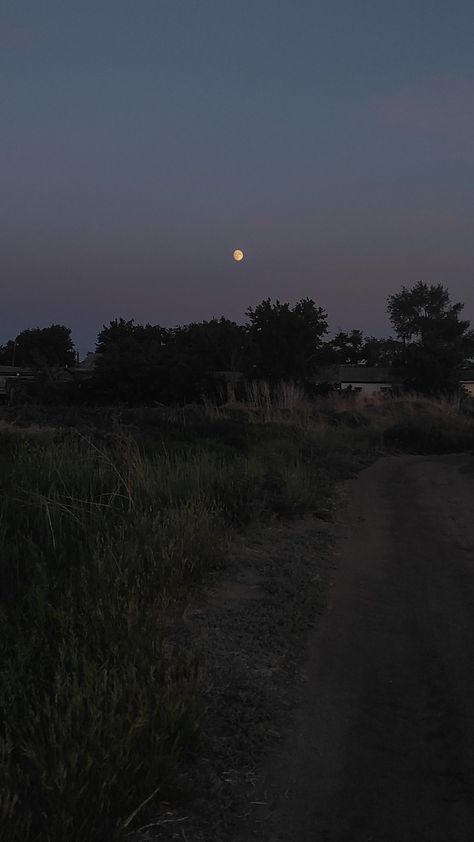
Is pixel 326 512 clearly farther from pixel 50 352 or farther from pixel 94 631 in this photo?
pixel 50 352

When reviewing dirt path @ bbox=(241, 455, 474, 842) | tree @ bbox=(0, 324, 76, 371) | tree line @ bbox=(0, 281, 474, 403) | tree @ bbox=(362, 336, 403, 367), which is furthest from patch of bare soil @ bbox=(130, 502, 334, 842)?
tree @ bbox=(0, 324, 76, 371)

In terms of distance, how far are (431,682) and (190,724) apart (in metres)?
1.86

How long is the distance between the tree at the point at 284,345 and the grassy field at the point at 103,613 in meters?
26.5

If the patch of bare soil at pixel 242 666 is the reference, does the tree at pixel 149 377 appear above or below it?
above

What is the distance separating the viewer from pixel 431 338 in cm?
6412

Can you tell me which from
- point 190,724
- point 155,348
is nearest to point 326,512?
point 190,724

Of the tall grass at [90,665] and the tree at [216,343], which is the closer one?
the tall grass at [90,665]

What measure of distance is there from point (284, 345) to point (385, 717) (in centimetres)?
3628

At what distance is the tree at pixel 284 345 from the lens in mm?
40031

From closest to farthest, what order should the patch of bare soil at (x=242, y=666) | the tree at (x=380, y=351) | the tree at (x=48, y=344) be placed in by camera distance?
the patch of bare soil at (x=242, y=666) → the tree at (x=380, y=351) → the tree at (x=48, y=344)

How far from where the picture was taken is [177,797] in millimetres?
3295

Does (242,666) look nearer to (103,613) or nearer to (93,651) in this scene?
(103,613)

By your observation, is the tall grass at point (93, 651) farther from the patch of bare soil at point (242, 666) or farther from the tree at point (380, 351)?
the tree at point (380, 351)

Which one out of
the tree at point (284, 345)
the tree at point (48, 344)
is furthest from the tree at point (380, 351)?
the tree at point (48, 344)
